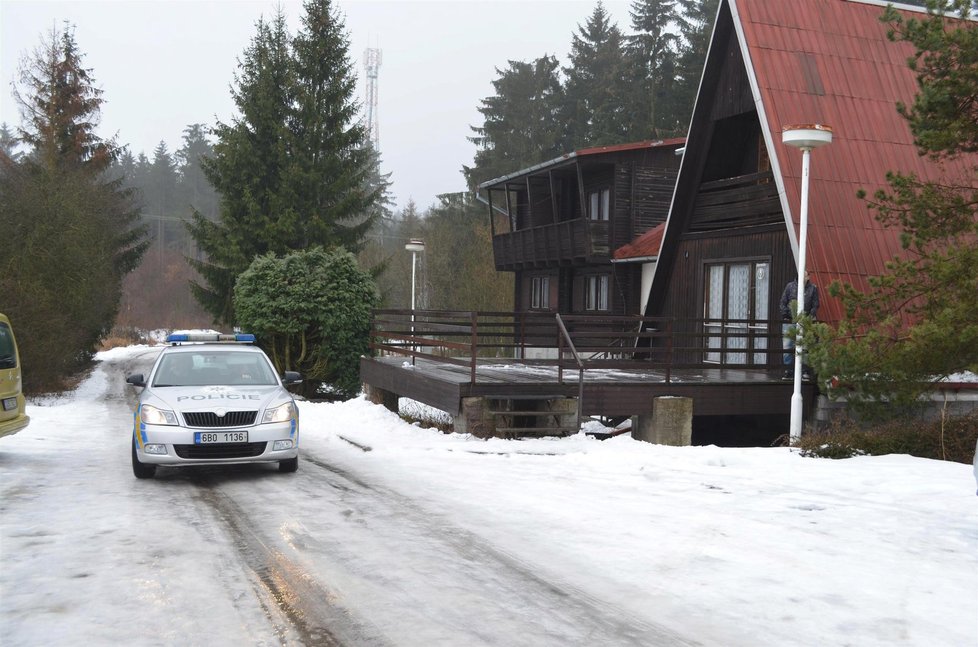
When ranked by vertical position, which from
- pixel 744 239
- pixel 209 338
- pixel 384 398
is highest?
pixel 744 239

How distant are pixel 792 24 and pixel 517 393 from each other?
33.8ft

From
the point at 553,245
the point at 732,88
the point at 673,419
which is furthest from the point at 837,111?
the point at 553,245

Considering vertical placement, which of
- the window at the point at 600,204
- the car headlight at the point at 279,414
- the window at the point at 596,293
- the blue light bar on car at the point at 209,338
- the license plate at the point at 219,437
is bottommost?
the license plate at the point at 219,437

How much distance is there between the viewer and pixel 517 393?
592 inches

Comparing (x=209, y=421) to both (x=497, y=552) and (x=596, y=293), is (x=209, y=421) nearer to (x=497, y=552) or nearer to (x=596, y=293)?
(x=497, y=552)

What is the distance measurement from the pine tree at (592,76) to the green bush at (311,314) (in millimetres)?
33230

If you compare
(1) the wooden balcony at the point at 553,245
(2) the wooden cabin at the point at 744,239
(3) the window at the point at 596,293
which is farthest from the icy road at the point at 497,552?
(3) the window at the point at 596,293

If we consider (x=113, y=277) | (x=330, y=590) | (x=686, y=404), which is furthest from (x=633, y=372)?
(x=113, y=277)

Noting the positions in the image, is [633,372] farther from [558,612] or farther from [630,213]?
[558,612]

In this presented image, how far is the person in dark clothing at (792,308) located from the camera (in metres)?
15.2

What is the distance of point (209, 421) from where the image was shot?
10578 millimetres

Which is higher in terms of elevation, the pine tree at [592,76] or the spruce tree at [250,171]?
the pine tree at [592,76]

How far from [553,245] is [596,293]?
2185 mm

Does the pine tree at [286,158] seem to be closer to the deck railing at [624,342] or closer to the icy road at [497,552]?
the deck railing at [624,342]
